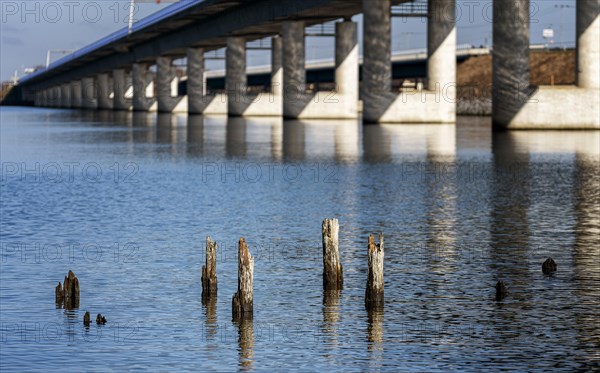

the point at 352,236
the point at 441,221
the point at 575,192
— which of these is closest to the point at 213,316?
the point at 352,236

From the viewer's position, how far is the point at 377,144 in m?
65.2

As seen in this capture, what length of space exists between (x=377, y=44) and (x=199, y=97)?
2294 inches

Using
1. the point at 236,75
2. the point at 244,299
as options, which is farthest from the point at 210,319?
the point at 236,75

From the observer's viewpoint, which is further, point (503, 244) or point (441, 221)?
point (441, 221)

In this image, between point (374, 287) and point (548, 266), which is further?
point (548, 266)

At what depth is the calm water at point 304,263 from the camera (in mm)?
16562

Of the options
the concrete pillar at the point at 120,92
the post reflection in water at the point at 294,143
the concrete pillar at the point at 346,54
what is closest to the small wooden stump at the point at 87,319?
the post reflection in water at the point at 294,143

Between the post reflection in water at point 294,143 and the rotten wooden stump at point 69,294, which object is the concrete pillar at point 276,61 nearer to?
the post reflection in water at point 294,143

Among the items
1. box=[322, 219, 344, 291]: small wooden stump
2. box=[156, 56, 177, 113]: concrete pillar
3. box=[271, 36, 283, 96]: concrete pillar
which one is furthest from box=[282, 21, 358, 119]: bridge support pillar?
box=[322, 219, 344, 291]: small wooden stump

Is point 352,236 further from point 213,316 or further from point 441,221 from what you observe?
point 213,316

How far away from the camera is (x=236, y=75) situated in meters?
129

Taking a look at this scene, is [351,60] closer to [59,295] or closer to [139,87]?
[139,87]

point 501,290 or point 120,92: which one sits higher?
point 120,92

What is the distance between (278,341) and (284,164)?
114 feet
